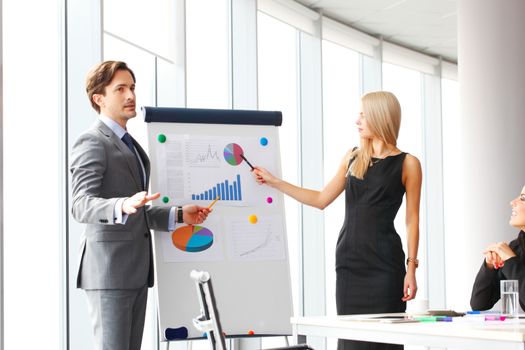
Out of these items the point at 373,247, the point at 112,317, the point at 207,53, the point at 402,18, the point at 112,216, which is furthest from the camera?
the point at 402,18

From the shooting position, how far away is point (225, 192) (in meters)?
3.86

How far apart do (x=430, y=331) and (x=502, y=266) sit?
3.18 feet

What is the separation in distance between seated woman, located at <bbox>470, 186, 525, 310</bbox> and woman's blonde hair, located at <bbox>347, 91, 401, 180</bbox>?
2.11 ft

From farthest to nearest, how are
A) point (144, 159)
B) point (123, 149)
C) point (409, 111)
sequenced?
1. point (409, 111)
2. point (144, 159)
3. point (123, 149)

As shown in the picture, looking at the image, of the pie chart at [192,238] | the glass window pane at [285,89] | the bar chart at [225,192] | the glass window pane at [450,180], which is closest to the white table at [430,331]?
the pie chart at [192,238]

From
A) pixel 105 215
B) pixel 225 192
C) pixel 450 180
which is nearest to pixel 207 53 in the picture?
pixel 225 192

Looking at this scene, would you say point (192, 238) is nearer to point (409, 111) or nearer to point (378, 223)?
point (378, 223)

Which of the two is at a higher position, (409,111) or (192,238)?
(409,111)

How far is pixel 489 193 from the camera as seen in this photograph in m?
5.64

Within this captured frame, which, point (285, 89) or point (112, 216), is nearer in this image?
point (112, 216)

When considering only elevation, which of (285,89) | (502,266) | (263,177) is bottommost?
(502,266)

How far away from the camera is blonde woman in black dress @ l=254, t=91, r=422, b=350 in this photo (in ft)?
11.6

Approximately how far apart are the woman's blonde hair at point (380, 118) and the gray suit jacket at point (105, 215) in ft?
3.41

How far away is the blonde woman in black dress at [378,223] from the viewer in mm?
3551
